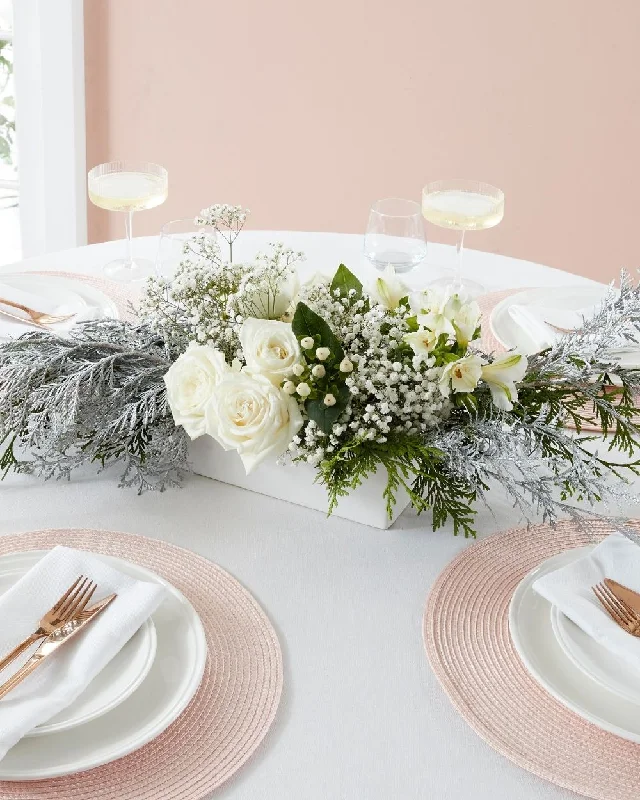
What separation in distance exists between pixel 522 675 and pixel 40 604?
1.43ft

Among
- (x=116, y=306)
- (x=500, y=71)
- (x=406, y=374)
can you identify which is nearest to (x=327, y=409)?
(x=406, y=374)

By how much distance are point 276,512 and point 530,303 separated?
68 centimetres

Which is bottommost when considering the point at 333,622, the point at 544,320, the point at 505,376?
the point at 333,622

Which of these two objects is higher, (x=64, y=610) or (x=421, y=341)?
(x=421, y=341)

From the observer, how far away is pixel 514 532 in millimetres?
1071

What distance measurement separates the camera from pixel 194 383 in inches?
39.0

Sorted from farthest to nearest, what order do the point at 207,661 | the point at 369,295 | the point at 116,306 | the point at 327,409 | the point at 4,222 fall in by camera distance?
the point at 4,222 → the point at 116,306 → the point at 369,295 → the point at 327,409 → the point at 207,661

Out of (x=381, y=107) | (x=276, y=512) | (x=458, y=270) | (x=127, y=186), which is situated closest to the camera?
(x=276, y=512)

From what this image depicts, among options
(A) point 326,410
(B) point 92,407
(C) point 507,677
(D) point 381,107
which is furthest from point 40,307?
(D) point 381,107

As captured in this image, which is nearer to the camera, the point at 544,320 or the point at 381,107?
the point at 544,320

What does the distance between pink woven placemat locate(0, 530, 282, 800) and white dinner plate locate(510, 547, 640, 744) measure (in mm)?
228

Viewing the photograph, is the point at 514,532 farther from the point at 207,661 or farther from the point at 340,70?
the point at 340,70

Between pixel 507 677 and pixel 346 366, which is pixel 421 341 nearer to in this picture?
pixel 346 366

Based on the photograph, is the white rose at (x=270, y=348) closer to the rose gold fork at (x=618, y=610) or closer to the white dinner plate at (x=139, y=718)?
the white dinner plate at (x=139, y=718)
